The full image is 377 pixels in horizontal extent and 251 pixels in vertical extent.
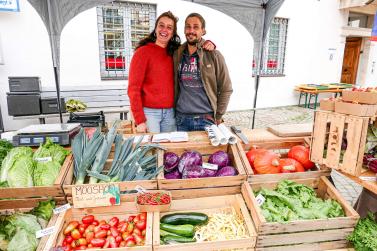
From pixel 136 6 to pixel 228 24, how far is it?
2.93 m

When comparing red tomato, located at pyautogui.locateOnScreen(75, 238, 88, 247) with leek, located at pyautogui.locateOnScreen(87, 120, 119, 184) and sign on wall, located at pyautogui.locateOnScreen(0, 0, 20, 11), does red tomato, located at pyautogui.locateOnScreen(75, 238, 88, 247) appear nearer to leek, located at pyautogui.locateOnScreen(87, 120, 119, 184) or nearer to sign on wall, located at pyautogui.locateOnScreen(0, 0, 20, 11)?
leek, located at pyautogui.locateOnScreen(87, 120, 119, 184)

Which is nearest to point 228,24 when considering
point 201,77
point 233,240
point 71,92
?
point 71,92

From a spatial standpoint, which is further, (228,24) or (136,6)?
(228,24)

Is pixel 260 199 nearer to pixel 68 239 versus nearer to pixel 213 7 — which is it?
pixel 68 239

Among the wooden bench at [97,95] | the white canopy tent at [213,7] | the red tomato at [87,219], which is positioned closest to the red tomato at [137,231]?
the red tomato at [87,219]

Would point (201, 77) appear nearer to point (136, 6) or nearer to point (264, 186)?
point (264, 186)

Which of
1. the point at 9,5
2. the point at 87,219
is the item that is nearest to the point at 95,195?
the point at 87,219

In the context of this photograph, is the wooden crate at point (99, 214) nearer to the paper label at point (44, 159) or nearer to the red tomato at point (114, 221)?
the red tomato at point (114, 221)

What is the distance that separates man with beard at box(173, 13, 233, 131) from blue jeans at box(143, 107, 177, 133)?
0.38ft

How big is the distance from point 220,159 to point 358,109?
1.05 metres

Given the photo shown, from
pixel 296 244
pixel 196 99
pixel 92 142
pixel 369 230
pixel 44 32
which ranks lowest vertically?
pixel 296 244

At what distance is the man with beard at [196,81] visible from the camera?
2986 mm

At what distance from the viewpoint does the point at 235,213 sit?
205 centimetres

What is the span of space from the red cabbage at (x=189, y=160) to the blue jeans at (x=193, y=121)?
0.93 meters
